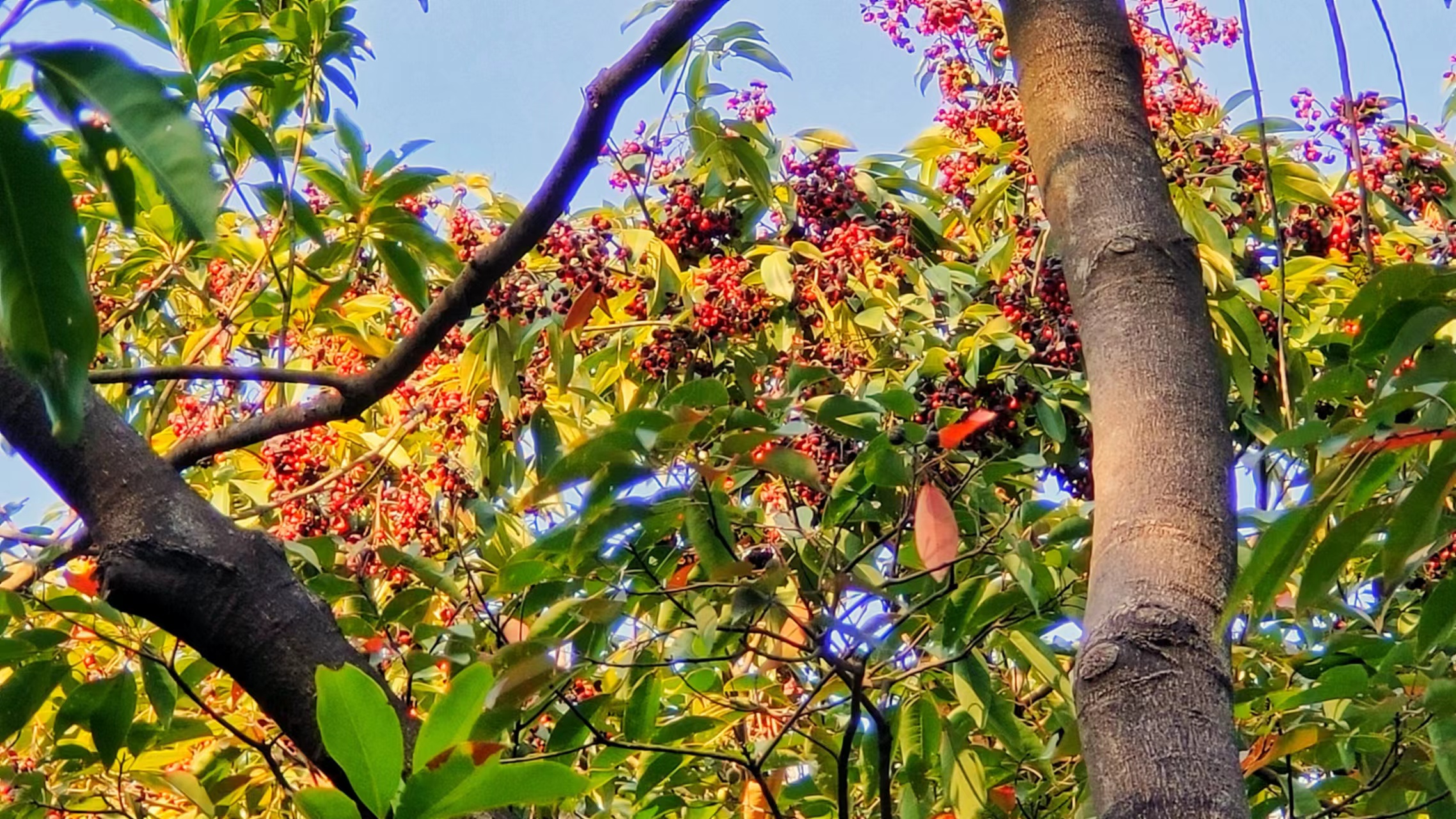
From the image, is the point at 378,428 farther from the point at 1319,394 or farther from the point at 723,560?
the point at 1319,394

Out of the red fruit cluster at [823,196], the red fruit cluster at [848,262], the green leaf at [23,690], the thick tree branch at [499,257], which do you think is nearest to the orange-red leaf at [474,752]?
the thick tree branch at [499,257]

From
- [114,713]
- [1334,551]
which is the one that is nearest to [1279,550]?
[1334,551]

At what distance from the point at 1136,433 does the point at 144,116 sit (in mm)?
464

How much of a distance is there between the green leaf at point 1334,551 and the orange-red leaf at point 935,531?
306 mm

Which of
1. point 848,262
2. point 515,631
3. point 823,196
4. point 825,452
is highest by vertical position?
point 823,196

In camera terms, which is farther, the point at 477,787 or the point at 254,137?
the point at 254,137

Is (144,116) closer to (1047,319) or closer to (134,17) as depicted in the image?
(134,17)

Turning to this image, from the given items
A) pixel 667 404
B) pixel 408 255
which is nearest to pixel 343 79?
pixel 408 255

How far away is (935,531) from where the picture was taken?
0.95m

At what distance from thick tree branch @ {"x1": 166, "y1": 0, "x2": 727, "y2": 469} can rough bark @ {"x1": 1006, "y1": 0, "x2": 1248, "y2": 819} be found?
0.70 feet

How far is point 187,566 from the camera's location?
93cm

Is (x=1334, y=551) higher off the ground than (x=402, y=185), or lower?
lower

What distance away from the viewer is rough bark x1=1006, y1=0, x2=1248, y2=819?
0.62 m

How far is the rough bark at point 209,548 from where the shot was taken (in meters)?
0.92
